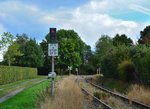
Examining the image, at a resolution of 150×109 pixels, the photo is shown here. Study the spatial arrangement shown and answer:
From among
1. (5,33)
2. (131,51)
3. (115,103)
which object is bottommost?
(115,103)

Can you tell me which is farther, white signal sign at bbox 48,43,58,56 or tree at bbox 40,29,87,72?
tree at bbox 40,29,87,72

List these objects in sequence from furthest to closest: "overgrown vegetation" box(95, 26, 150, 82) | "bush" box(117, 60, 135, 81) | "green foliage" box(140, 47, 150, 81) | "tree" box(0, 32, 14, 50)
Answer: "tree" box(0, 32, 14, 50) < "bush" box(117, 60, 135, 81) < "overgrown vegetation" box(95, 26, 150, 82) < "green foliage" box(140, 47, 150, 81)

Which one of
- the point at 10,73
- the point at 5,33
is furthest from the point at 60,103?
the point at 5,33

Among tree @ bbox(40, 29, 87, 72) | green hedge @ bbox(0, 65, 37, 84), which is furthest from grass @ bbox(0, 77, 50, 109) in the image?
tree @ bbox(40, 29, 87, 72)

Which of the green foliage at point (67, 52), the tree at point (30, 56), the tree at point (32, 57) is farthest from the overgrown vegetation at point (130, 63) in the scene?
the green foliage at point (67, 52)

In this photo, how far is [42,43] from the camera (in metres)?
136

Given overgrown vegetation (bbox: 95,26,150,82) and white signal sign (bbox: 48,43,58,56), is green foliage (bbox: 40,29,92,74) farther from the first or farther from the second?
white signal sign (bbox: 48,43,58,56)

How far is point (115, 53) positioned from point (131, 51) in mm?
6607

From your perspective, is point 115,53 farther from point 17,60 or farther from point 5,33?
point 17,60

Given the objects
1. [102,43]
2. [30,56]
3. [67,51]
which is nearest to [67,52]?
[67,51]

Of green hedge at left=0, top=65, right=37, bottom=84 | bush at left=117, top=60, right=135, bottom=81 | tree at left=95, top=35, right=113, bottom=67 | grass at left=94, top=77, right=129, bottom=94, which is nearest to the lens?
grass at left=94, top=77, right=129, bottom=94

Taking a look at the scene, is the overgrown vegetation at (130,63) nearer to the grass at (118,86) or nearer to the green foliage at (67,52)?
the grass at (118,86)

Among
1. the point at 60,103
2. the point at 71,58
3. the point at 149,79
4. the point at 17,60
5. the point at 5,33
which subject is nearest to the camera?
the point at 60,103

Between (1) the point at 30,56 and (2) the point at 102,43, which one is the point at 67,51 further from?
(2) the point at 102,43
